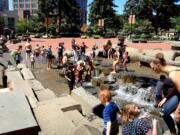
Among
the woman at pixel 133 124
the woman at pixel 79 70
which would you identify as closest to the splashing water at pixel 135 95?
the woman at pixel 79 70

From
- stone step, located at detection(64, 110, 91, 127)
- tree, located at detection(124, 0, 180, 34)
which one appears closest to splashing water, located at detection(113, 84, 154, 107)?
stone step, located at detection(64, 110, 91, 127)

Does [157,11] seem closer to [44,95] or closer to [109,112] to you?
[44,95]

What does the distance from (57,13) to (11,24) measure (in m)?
59.2

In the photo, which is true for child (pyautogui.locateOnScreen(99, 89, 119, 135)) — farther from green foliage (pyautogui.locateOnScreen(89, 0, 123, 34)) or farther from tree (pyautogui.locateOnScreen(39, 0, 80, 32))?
green foliage (pyautogui.locateOnScreen(89, 0, 123, 34))

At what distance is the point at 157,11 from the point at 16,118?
70.4 metres

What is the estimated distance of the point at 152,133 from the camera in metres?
4.41

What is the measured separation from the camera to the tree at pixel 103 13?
72.1 m

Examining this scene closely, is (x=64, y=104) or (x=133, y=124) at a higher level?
(x=133, y=124)

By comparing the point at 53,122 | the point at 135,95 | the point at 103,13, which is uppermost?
the point at 103,13

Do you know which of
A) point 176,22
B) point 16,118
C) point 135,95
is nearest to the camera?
point 16,118

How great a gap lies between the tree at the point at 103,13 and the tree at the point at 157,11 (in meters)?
5.31

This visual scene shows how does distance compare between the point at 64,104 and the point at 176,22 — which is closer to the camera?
the point at 64,104

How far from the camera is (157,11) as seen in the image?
71000mm

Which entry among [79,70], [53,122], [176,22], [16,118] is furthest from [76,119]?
[176,22]
